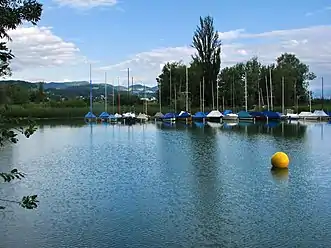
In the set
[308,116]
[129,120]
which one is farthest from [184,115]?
[308,116]

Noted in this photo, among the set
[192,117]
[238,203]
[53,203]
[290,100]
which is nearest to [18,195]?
[53,203]

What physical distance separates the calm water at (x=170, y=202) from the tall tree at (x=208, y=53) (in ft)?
170

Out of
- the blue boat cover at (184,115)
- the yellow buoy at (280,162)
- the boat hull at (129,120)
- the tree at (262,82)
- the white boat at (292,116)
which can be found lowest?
the yellow buoy at (280,162)

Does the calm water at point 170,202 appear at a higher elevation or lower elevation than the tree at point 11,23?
lower

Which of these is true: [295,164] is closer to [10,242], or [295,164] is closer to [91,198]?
[91,198]

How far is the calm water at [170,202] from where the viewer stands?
31.6 ft

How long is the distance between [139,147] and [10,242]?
20.3 meters

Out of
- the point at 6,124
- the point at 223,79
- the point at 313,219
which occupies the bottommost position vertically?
the point at 313,219

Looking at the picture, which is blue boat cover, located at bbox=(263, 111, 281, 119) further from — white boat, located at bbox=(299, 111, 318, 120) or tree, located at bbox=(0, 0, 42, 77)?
tree, located at bbox=(0, 0, 42, 77)

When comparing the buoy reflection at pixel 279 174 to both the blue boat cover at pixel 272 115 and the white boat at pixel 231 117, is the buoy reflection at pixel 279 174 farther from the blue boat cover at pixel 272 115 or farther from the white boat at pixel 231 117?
the white boat at pixel 231 117

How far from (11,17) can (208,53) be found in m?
72.3

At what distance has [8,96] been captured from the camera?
16.2 ft

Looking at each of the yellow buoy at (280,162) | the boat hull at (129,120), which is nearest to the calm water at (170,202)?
the yellow buoy at (280,162)

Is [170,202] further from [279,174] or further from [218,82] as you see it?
[218,82]
